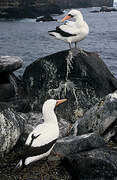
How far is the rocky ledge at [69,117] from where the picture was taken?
239 inches

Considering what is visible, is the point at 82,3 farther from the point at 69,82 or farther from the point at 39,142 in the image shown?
the point at 39,142

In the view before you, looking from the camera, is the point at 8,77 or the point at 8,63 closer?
the point at 8,63

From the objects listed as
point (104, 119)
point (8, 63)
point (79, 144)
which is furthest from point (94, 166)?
point (8, 63)

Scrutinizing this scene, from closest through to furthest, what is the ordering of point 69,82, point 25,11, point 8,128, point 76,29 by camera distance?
point 8,128, point 76,29, point 69,82, point 25,11

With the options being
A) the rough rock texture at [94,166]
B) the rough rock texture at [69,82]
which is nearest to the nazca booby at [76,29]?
the rough rock texture at [69,82]

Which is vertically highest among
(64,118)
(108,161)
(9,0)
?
(108,161)

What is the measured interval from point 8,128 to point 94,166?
2266mm

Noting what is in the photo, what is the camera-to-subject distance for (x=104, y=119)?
759cm

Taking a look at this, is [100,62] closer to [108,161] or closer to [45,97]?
[45,97]

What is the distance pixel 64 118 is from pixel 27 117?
1491 mm

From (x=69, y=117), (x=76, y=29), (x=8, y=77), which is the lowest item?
(x=69, y=117)

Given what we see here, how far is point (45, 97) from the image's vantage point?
10.6 metres

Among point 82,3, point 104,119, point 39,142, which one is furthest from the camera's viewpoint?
point 82,3

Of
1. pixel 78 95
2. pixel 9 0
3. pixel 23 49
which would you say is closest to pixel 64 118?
pixel 78 95
